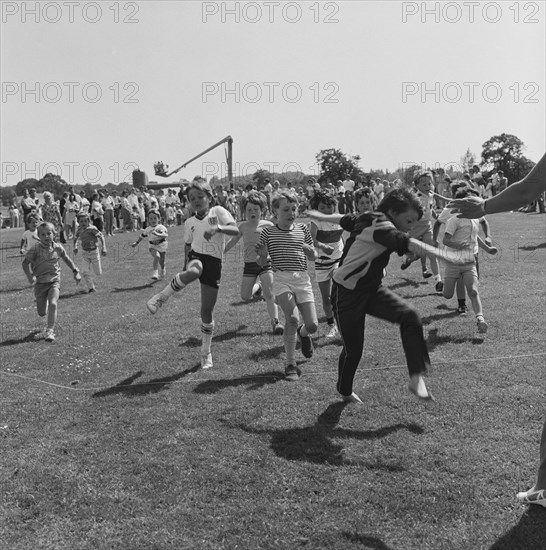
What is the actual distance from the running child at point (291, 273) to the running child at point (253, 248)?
147 cm

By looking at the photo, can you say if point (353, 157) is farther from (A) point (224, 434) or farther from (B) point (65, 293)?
(A) point (224, 434)

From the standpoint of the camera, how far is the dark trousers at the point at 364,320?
4.59 metres

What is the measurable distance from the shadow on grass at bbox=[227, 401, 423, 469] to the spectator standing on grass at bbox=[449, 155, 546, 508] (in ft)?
3.68

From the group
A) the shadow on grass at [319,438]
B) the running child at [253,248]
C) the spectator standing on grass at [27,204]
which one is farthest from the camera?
the spectator standing on grass at [27,204]

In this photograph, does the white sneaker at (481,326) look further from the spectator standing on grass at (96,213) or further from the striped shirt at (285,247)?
the spectator standing on grass at (96,213)

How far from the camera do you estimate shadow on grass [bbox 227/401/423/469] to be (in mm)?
4504

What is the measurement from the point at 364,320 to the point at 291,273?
4.98 ft

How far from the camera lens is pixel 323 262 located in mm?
8039

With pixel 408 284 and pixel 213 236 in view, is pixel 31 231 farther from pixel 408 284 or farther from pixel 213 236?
pixel 408 284

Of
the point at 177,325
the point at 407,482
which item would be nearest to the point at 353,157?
the point at 177,325

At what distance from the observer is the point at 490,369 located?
20.8 ft

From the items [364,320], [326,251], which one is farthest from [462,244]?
[364,320]

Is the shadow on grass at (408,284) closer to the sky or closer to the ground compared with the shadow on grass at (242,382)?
closer to the sky

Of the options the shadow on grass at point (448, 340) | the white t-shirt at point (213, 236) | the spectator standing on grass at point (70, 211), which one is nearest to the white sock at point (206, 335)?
the white t-shirt at point (213, 236)
